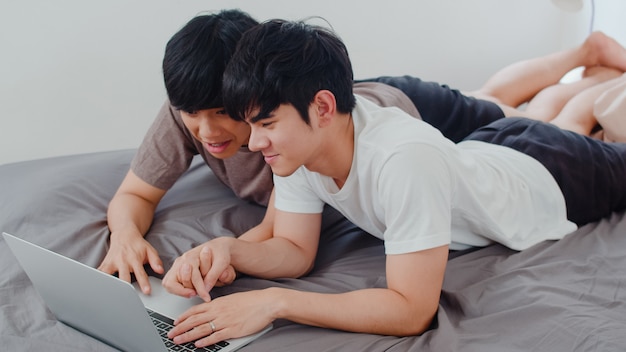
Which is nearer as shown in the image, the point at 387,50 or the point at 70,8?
the point at 70,8

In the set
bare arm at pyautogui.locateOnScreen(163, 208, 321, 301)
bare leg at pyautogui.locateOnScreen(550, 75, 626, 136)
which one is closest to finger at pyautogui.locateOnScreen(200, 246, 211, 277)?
bare arm at pyautogui.locateOnScreen(163, 208, 321, 301)

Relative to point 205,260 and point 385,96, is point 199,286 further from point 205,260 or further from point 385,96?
point 385,96

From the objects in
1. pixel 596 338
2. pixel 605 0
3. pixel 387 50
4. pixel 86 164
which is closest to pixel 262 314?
pixel 596 338

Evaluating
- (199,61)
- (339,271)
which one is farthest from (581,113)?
(199,61)

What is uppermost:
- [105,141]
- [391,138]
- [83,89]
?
[391,138]

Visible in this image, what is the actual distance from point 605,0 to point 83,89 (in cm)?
199

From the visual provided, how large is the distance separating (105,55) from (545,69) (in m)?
1.43

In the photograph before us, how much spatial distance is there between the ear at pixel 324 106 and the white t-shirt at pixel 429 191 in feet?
0.26

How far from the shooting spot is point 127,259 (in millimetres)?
1319

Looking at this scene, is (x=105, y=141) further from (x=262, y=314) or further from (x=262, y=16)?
(x=262, y=314)

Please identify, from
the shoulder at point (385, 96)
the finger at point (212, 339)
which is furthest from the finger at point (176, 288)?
the shoulder at point (385, 96)

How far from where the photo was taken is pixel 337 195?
4.15 ft

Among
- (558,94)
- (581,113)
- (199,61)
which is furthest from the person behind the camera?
(558,94)

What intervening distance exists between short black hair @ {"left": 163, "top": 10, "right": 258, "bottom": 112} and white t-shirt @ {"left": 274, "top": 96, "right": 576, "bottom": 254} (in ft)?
0.76
